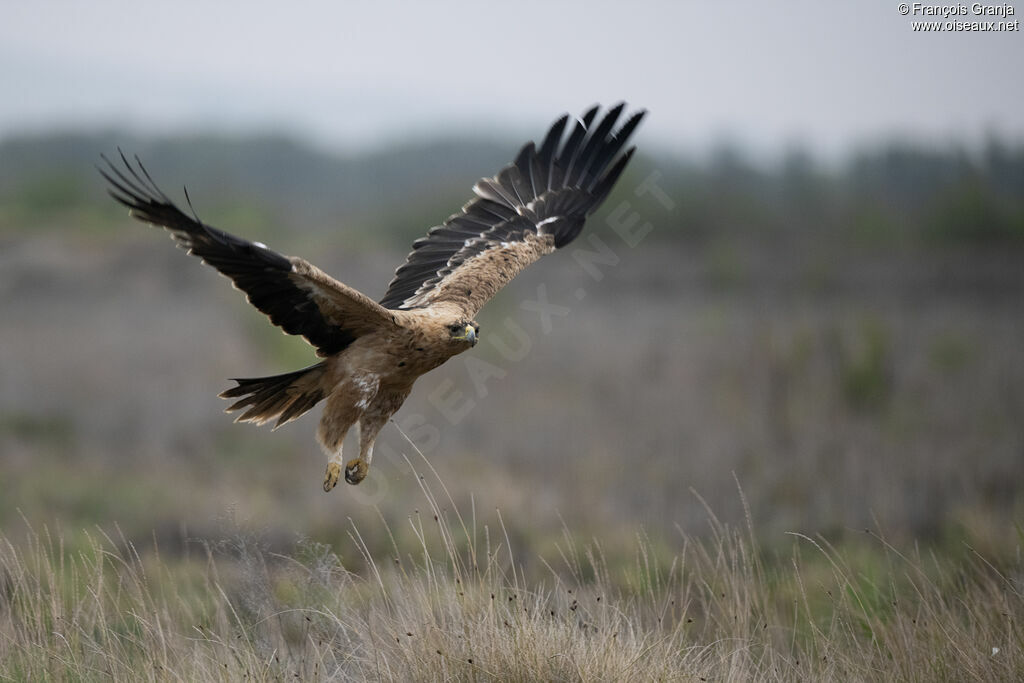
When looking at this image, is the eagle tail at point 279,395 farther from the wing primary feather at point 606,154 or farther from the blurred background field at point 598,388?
the wing primary feather at point 606,154

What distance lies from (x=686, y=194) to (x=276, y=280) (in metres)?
36.5

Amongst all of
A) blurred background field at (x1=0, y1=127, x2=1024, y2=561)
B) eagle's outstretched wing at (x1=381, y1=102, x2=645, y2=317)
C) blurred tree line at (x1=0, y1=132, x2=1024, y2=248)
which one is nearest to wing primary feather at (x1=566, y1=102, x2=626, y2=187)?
eagle's outstretched wing at (x1=381, y1=102, x2=645, y2=317)

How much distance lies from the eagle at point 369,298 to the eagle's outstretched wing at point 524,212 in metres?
0.01

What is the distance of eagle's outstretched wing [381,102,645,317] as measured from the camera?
7.11 meters

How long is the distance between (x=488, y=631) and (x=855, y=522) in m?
10.5

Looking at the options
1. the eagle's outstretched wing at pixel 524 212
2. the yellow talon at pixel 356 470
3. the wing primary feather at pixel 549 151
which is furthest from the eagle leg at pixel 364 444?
the wing primary feather at pixel 549 151

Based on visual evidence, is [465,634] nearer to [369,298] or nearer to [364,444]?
[364,444]

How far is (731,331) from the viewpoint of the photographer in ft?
75.2

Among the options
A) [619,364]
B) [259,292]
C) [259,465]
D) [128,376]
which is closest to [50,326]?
[128,376]

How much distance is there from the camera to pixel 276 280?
535 cm

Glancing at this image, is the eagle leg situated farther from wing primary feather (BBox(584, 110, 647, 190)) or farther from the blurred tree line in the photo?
the blurred tree line

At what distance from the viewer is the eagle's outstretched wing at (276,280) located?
490 centimetres

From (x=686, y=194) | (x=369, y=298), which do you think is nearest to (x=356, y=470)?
(x=369, y=298)

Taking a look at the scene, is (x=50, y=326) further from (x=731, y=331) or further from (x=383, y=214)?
(x=383, y=214)
